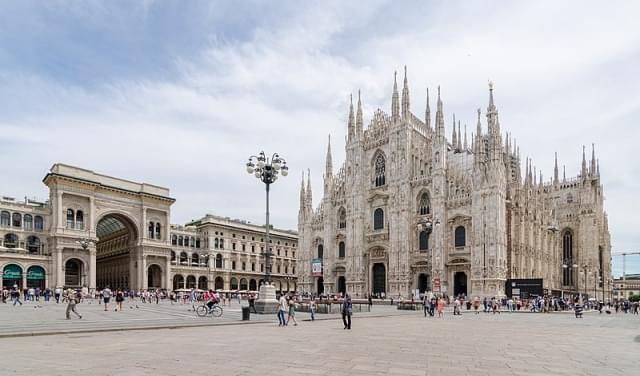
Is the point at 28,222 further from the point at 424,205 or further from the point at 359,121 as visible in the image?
the point at 424,205

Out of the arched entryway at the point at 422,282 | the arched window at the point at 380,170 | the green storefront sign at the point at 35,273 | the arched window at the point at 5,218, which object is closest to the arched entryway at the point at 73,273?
the green storefront sign at the point at 35,273

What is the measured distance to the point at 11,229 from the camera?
57188 mm

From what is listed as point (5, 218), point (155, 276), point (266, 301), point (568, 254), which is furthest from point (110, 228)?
point (568, 254)

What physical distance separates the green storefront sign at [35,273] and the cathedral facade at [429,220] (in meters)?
30.5

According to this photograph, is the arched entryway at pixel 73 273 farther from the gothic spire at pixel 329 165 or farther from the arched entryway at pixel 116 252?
the gothic spire at pixel 329 165

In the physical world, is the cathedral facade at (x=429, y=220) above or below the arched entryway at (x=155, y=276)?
above

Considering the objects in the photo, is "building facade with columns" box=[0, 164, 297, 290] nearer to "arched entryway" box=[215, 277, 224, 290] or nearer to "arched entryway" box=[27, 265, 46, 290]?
"arched entryway" box=[27, 265, 46, 290]

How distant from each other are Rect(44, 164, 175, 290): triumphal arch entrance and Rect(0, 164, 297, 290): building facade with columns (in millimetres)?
105

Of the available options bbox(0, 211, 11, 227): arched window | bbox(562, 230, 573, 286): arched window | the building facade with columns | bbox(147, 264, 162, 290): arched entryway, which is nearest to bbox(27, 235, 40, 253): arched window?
the building facade with columns

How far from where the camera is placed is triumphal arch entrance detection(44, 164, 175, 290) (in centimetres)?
5722

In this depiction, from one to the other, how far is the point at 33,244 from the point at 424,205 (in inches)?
1780

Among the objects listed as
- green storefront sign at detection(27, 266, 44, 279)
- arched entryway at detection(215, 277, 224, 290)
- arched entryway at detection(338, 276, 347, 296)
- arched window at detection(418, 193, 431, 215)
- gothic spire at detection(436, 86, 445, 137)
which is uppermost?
gothic spire at detection(436, 86, 445, 137)

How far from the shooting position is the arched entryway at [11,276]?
54375 millimetres

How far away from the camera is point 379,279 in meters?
60.1
